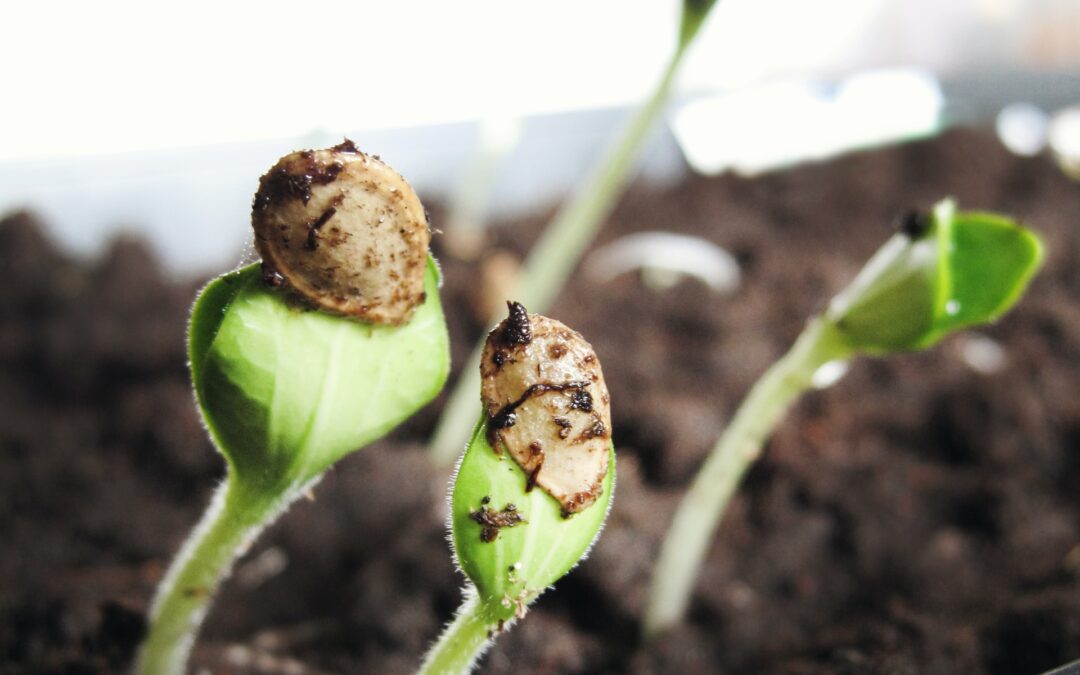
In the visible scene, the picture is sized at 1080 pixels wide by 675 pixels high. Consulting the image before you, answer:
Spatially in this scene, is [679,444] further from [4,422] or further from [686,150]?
[686,150]

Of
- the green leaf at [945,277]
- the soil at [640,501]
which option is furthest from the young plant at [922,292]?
the soil at [640,501]

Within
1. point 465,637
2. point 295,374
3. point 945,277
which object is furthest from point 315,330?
point 945,277

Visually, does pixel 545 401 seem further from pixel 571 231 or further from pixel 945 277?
pixel 571 231

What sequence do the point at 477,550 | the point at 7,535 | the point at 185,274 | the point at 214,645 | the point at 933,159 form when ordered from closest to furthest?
1. the point at 477,550
2. the point at 214,645
3. the point at 7,535
4. the point at 185,274
5. the point at 933,159

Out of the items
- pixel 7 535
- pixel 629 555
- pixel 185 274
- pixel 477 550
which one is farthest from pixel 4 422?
pixel 477 550

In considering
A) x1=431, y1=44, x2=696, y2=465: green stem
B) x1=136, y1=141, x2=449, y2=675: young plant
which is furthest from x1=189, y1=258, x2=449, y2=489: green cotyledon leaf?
x1=431, y1=44, x2=696, y2=465: green stem

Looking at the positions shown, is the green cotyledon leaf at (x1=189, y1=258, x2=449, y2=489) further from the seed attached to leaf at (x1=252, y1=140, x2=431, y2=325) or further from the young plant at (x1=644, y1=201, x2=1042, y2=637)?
the young plant at (x1=644, y1=201, x2=1042, y2=637)
